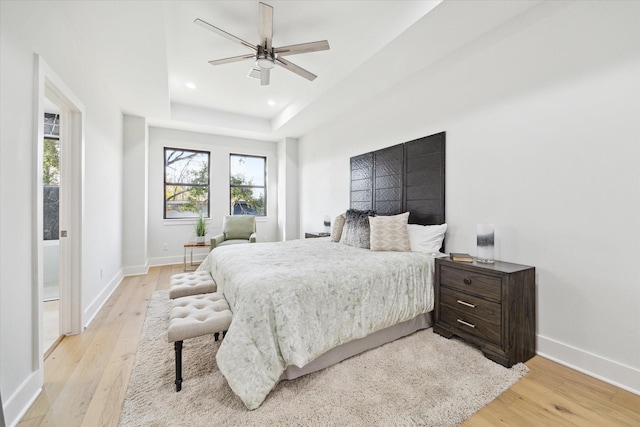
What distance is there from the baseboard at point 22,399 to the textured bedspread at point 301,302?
3.32 feet

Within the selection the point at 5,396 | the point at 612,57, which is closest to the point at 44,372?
the point at 5,396

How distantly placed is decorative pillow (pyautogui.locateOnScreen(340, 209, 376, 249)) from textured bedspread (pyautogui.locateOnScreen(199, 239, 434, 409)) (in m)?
0.51

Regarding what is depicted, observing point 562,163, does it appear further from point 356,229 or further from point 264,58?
point 264,58

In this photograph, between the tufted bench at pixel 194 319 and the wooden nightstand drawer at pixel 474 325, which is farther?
the wooden nightstand drawer at pixel 474 325

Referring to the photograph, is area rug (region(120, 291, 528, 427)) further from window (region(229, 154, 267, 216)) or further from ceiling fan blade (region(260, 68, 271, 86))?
window (region(229, 154, 267, 216))

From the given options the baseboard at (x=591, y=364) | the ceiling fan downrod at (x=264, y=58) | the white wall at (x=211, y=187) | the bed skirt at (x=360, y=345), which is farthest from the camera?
the white wall at (x=211, y=187)

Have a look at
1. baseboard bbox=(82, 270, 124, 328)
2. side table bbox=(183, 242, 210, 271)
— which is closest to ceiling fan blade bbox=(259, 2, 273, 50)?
baseboard bbox=(82, 270, 124, 328)

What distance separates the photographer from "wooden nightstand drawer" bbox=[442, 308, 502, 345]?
1.93 meters

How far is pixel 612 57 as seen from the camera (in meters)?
1.73

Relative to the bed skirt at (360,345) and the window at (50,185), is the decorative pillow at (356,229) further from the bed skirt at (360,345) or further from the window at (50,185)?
the window at (50,185)

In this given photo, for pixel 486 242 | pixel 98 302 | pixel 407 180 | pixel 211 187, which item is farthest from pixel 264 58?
pixel 211 187

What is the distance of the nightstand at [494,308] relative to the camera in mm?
1882

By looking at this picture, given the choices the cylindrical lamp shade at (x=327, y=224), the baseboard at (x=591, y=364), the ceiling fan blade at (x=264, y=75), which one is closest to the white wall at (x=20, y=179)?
the ceiling fan blade at (x=264, y=75)

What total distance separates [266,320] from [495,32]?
9.75 ft
